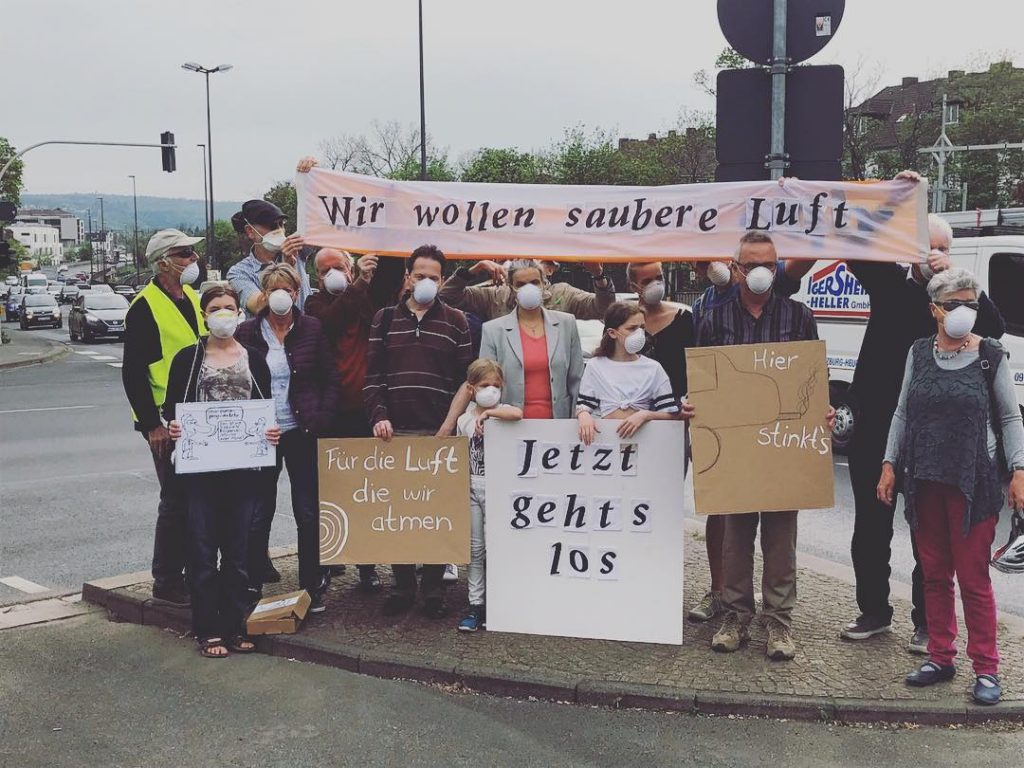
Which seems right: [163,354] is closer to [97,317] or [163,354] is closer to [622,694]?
[622,694]

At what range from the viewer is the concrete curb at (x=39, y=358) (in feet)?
82.5

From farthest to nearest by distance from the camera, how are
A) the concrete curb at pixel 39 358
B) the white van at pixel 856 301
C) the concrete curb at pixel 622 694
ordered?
1. the concrete curb at pixel 39 358
2. the white van at pixel 856 301
3. the concrete curb at pixel 622 694

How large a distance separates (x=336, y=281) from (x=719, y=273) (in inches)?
79.1

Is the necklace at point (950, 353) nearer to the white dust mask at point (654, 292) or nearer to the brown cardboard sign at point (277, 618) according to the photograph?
the white dust mask at point (654, 292)

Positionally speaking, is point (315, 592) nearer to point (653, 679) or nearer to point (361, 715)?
point (361, 715)

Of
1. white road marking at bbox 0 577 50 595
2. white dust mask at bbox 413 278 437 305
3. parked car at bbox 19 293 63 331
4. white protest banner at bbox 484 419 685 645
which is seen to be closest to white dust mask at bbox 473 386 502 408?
white protest banner at bbox 484 419 685 645

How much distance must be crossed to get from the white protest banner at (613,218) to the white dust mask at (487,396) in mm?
779

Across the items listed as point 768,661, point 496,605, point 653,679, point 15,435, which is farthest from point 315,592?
point 15,435

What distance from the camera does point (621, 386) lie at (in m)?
5.09

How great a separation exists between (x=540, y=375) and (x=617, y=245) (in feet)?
2.58

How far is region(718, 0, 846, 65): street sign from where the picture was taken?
5195 mm

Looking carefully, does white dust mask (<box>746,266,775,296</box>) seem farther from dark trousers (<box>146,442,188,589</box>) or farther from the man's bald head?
dark trousers (<box>146,442,188,589</box>)

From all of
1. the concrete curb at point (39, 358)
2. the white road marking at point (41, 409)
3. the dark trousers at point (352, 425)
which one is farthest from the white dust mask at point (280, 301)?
the concrete curb at point (39, 358)

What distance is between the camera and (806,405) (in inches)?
195
